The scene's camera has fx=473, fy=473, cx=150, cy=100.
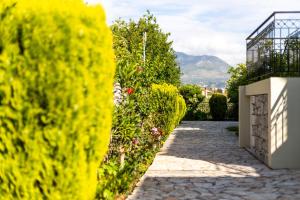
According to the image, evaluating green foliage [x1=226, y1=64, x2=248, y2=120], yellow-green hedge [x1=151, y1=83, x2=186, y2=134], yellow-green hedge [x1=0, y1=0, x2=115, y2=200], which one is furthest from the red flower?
green foliage [x1=226, y1=64, x2=248, y2=120]

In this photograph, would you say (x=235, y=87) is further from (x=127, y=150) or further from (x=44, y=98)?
(x=44, y=98)

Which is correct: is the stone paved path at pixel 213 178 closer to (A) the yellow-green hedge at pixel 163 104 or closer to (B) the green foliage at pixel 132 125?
(B) the green foliage at pixel 132 125

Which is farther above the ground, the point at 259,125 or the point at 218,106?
the point at 218,106

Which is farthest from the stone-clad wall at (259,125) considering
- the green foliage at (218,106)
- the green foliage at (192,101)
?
the green foliage at (192,101)

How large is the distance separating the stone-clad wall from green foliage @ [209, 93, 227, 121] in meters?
18.7

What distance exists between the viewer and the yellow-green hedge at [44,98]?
342 centimetres

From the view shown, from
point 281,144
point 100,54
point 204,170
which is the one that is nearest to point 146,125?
point 204,170

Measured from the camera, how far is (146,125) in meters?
13.7

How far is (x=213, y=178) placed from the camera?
395 inches

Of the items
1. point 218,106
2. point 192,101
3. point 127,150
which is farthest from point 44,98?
point 192,101

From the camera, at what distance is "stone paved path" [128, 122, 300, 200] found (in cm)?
832

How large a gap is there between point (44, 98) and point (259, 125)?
11138mm

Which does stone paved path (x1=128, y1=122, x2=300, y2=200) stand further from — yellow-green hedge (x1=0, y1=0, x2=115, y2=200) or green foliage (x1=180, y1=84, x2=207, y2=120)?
green foliage (x1=180, y1=84, x2=207, y2=120)

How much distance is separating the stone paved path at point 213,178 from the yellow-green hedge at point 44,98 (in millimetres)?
4520
